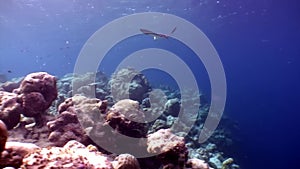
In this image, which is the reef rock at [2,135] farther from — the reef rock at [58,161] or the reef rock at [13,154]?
the reef rock at [58,161]

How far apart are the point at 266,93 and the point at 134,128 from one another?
75049 mm

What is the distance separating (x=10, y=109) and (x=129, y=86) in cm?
844

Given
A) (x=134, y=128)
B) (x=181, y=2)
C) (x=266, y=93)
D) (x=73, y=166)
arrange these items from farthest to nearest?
1. (x=266, y=93)
2. (x=181, y=2)
3. (x=134, y=128)
4. (x=73, y=166)

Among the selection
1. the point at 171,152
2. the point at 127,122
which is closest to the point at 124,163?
the point at 171,152

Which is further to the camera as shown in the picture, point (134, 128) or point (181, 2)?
point (181, 2)

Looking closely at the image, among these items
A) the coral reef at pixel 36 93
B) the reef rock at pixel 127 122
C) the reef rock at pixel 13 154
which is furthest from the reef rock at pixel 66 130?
the reef rock at pixel 13 154

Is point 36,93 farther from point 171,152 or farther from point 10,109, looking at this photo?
point 171,152

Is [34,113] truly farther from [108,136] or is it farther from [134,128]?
[134,128]

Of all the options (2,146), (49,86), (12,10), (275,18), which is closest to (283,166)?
(275,18)

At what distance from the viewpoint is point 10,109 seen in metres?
5.96

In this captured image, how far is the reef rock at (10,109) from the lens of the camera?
5.90 m

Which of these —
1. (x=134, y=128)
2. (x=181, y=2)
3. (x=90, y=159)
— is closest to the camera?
(x=90, y=159)

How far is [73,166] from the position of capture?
3016mm

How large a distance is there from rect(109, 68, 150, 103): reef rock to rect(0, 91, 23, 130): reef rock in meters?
7.72
